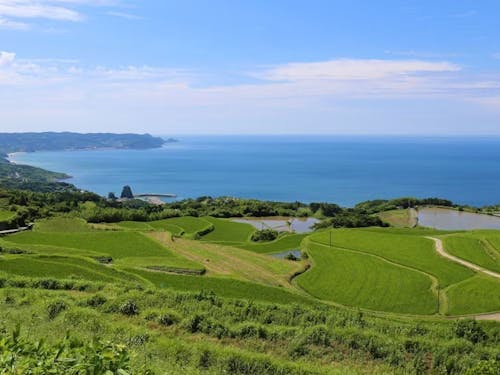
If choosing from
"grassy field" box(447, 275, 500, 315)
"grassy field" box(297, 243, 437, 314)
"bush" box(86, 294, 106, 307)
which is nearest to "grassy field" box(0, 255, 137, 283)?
"bush" box(86, 294, 106, 307)

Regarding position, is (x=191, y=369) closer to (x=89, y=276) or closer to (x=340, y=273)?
(x=89, y=276)

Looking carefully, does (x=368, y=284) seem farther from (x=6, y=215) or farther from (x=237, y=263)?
(x=6, y=215)

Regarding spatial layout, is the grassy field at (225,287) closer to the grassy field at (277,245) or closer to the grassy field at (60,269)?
the grassy field at (60,269)

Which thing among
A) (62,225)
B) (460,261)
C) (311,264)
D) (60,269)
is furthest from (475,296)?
(62,225)

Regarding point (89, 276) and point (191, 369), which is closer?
point (191, 369)

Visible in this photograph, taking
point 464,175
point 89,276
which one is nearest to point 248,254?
point 89,276

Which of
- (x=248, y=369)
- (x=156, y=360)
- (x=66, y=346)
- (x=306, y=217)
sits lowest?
(x=306, y=217)
